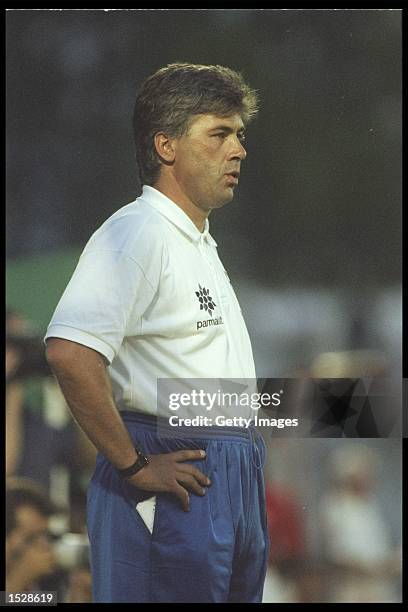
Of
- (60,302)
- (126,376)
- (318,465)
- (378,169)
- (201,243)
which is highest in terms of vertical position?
(378,169)

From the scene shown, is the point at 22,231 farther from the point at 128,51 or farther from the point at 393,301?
the point at 393,301

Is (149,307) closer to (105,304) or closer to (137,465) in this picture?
(105,304)

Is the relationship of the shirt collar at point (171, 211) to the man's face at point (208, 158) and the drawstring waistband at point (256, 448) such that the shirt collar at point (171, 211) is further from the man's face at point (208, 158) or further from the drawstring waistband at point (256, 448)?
the drawstring waistband at point (256, 448)

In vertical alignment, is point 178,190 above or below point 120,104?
below

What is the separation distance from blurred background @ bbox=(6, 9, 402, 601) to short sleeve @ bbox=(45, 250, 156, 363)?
0.20 metres

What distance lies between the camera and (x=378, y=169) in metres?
3.61

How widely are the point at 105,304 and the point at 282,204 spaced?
790 mm

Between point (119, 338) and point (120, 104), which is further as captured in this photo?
point (120, 104)

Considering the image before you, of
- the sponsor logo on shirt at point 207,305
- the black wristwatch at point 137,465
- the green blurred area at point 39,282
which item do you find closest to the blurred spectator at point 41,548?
the black wristwatch at point 137,465

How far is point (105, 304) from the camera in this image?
3.29 metres

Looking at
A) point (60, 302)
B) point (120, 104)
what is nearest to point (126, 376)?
point (60, 302)

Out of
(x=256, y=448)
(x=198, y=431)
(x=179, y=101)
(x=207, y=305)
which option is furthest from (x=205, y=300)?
(x=179, y=101)

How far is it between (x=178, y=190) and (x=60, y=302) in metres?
0.60

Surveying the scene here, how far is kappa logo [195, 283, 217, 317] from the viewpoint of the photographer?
342 cm
